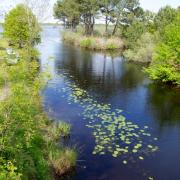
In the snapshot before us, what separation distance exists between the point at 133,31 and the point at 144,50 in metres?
7.77

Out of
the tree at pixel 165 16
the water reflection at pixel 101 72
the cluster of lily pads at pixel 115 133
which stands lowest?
the cluster of lily pads at pixel 115 133

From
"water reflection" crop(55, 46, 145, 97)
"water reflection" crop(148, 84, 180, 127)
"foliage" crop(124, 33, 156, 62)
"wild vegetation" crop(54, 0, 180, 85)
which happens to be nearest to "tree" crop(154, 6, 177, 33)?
"wild vegetation" crop(54, 0, 180, 85)

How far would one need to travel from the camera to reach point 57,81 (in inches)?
1050

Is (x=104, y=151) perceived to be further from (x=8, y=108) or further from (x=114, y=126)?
(x=8, y=108)

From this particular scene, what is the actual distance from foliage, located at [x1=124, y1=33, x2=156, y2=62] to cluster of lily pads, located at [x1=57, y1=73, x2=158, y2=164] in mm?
18975

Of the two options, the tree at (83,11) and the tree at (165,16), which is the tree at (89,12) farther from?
the tree at (165,16)

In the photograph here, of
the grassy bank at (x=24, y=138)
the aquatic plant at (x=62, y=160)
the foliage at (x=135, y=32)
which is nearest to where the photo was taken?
the grassy bank at (x=24, y=138)

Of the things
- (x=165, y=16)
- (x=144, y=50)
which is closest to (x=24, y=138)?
(x=144, y=50)

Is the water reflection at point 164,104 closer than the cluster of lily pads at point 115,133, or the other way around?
the cluster of lily pads at point 115,133

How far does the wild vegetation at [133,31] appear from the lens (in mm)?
25797

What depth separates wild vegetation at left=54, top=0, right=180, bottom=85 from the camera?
2580 centimetres

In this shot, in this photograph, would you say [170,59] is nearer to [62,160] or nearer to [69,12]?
[62,160]

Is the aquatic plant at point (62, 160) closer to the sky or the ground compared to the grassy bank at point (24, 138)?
closer to the ground

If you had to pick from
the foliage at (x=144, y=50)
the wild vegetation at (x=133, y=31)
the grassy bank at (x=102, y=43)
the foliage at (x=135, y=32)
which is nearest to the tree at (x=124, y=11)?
the wild vegetation at (x=133, y=31)
